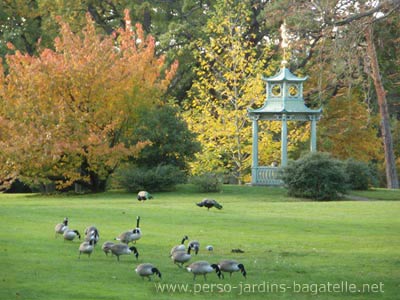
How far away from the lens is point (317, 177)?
121 feet

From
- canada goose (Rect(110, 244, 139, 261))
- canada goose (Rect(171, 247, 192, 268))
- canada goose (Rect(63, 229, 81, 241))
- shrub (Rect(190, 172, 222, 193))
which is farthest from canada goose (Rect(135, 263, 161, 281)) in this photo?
shrub (Rect(190, 172, 222, 193))

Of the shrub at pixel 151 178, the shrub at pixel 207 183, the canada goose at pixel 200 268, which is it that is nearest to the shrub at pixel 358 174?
the shrub at pixel 207 183

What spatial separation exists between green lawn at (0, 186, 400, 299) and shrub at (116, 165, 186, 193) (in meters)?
7.76

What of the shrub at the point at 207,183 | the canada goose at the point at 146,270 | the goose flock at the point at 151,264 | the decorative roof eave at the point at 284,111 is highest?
the decorative roof eave at the point at 284,111

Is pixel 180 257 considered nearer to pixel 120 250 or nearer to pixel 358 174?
pixel 120 250

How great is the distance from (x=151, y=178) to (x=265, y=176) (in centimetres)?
674

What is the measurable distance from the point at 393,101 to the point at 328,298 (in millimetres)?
52161

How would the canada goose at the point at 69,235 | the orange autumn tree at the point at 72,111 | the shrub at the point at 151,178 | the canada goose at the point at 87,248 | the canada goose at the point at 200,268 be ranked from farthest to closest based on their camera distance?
the shrub at the point at 151,178
the orange autumn tree at the point at 72,111
the canada goose at the point at 69,235
the canada goose at the point at 87,248
the canada goose at the point at 200,268

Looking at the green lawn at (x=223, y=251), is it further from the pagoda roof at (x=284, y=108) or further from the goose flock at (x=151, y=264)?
the pagoda roof at (x=284, y=108)

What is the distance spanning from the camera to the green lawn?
1423 cm

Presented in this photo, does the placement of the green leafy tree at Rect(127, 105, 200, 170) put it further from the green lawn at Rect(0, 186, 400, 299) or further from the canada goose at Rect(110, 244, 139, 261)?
the canada goose at Rect(110, 244, 139, 261)

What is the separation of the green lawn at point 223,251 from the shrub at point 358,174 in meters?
9.83

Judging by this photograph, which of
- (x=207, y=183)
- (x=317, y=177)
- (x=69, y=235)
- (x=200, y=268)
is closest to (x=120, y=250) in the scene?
(x=200, y=268)

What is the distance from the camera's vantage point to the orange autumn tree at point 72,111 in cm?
3850
